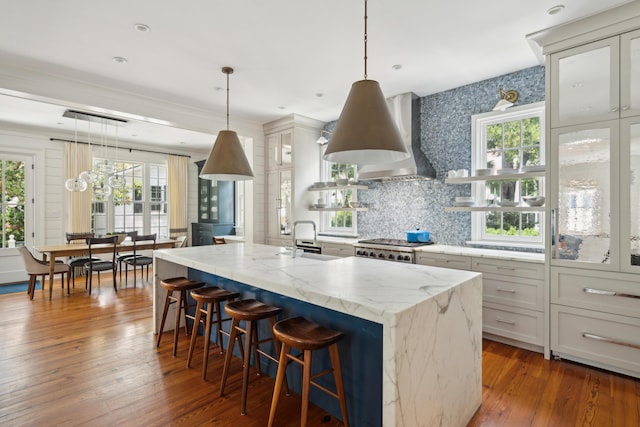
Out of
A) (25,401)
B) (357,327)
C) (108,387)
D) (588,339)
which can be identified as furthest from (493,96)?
(25,401)

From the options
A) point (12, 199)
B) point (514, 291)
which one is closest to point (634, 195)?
point (514, 291)

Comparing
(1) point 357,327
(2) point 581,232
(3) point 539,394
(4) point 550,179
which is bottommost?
(3) point 539,394

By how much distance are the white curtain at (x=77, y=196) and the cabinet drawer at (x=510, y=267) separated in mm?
6705

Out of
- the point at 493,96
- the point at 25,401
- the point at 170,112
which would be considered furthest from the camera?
the point at 170,112

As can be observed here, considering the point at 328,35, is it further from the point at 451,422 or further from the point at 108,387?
the point at 108,387

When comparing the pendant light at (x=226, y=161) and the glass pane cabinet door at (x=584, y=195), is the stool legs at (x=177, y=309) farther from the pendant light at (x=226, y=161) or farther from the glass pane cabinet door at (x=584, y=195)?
the glass pane cabinet door at (x=584, y=195)

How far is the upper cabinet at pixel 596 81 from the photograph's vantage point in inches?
97.3

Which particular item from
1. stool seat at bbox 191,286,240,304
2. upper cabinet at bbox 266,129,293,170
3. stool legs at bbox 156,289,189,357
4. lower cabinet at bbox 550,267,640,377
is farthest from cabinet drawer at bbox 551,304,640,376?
upper cabinet at bbox 266,129,293,170

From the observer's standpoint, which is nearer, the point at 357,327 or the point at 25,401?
the point at 357,327

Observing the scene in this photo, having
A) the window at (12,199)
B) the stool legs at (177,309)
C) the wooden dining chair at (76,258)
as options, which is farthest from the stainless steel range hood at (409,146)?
the window at (12,199)

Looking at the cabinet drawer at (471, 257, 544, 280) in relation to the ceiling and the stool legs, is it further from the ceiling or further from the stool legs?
the stool legs

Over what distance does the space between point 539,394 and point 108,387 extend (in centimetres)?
303

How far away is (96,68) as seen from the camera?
345 cm

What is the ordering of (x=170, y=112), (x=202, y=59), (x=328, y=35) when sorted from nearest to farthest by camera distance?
(x=328, y=35), (x=202, y=59), (x=170, y=112)
